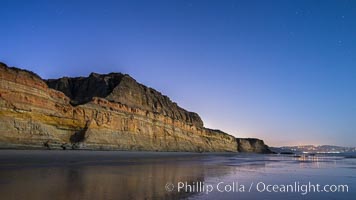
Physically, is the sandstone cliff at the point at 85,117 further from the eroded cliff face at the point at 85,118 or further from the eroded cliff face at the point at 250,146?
the eroded cliff face at the point at 250,146

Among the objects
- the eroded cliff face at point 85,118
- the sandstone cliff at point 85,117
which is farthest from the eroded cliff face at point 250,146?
the eroded cliff face at point 85,118

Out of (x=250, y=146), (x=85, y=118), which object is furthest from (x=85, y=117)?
(x=250, y=146)

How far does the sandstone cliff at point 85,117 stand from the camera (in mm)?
30328

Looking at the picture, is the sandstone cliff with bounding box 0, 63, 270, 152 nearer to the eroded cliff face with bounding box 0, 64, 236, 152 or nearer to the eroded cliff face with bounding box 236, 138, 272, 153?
the eroded cliff face with bounding box 0, 64, 236, 152

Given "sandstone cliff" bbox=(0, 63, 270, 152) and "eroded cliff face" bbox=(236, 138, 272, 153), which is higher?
"sandstone cliff" bbox=(0, 63, 270, 152)

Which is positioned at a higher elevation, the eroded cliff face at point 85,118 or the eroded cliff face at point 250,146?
the eroded cliff face at point 85,118

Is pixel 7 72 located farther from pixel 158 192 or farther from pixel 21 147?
pixel 158 192

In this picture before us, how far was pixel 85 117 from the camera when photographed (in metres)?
42.6

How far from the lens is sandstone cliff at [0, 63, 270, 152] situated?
30.3 metres

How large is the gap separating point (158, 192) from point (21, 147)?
2414cm

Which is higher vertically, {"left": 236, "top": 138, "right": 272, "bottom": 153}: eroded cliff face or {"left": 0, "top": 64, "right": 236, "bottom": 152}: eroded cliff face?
{"left": 0, "top": 64, "right": 236, "bottom": 152}: eroded cliff face

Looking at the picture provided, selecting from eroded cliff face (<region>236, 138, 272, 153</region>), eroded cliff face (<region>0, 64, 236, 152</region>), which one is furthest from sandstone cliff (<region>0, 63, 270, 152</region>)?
eroded cliff face (<region>236, 138, 272, 153</region>)

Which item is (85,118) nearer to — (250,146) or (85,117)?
(85,117)

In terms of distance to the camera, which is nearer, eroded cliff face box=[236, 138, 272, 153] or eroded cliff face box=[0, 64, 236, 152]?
eroded cliff face box=[0, 64, 236, 152]
